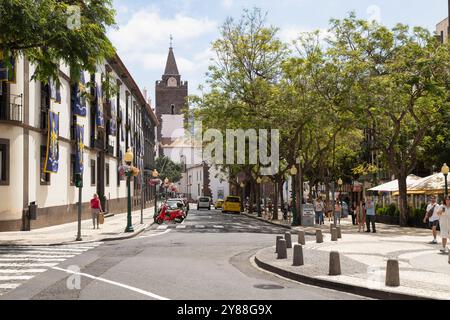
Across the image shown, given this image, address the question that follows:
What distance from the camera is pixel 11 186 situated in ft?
83.1

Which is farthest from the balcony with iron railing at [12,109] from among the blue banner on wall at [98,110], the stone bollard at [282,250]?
the stone bollard at [282,250]

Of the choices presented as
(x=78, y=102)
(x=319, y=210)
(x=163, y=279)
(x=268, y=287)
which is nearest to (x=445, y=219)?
(x=268, y=287)

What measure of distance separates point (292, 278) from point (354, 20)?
22.7 metres

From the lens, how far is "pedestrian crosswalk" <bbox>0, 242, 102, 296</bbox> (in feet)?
39.0

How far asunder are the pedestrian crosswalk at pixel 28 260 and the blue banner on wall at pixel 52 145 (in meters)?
8.81

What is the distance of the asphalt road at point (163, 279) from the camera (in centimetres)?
998

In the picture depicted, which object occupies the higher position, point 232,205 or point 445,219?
point 445,219

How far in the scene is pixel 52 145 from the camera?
2903cm

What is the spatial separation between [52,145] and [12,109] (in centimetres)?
411

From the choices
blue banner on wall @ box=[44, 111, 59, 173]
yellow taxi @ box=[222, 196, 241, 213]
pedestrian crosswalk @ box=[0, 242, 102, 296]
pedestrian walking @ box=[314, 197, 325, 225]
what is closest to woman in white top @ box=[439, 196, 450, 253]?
pedestrian crosswalk @ box=[0, 242, 102, 296]

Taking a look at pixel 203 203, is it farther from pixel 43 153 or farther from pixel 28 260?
pixel 28 260

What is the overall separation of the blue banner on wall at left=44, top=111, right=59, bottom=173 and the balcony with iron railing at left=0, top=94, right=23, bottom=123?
9.55ft
